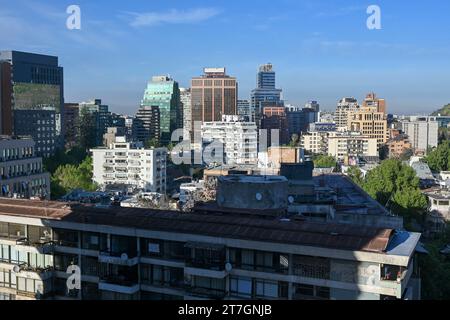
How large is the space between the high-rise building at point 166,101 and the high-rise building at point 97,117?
27.9 ft

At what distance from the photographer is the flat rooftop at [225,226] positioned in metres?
9.01

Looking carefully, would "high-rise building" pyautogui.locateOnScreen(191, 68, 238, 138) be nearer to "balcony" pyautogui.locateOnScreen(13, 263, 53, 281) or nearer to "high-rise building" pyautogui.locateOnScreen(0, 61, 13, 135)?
"high-rise building" pyautogui.locateOnScreen(0, 61, 13, 135)

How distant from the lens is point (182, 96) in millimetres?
111812

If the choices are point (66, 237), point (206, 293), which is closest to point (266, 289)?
point (206, 293)

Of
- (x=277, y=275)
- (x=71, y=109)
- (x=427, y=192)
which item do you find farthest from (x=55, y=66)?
(x=277, y=275)

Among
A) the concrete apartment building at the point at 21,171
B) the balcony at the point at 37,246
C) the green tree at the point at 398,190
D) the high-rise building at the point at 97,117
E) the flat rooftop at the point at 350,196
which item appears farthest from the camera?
the high-rise building at the point at 97,117

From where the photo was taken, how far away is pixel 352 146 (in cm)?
7025

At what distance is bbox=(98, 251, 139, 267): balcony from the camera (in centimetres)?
1037

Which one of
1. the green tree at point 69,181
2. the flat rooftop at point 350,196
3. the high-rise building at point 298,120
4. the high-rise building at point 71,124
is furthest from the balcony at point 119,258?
the high-rise building at point 298,120

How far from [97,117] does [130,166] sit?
42733 mm

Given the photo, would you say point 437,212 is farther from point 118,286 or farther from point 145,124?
point 145,124

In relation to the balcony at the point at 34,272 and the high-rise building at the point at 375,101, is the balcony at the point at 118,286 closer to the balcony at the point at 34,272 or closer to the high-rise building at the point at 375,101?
the balcony at the point at 34,272

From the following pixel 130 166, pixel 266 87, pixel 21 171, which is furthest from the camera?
pixel 266 87

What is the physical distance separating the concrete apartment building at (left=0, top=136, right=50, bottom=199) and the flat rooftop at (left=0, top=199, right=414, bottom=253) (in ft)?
53.2
